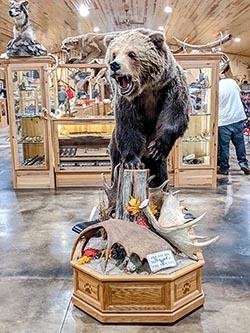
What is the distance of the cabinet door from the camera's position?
18.6ft

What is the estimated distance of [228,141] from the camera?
6.40m

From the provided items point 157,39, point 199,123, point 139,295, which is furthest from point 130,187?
point 199,123

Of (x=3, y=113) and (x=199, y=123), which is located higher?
(x=3, y=113)

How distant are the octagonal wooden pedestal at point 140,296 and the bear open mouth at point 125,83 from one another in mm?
1097

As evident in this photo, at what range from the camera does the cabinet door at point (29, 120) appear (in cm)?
567

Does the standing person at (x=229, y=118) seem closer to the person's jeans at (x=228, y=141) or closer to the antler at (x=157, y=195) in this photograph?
the person's jeans at (x=228, y=141)

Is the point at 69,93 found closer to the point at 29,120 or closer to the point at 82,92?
the point at 82,92

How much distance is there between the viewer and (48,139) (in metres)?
5.75

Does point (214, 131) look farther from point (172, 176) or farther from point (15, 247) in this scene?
point (15, 247)

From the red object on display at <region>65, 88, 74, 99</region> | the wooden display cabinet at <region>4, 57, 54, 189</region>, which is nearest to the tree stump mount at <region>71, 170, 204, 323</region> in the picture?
the wooden display cabinet at <region>4, 57, 54, 189</region>

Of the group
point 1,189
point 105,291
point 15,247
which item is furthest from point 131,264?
point 1,189

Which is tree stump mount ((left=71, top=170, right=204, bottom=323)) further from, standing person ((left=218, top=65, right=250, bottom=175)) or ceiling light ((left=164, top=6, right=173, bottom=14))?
ceiling light ((left=164, top=6, right=173, bottom=14))

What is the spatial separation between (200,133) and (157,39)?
3629 millimetres

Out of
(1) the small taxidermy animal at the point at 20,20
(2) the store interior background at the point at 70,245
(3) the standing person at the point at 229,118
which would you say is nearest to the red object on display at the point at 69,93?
(1) the small taxidermy animal at the point at 20,20
